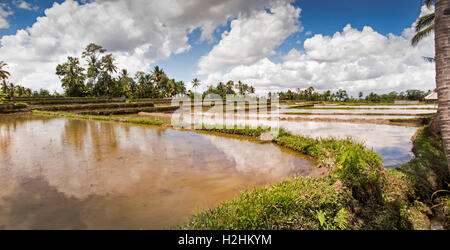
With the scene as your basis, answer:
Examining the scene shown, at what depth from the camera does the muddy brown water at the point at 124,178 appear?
12.1 ft

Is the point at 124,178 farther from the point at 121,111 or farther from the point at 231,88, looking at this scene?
the point at 231,88

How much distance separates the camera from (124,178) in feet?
17.8

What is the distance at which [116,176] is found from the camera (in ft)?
18.2

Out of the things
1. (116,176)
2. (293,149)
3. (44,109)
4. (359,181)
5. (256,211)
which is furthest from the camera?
(44,109)

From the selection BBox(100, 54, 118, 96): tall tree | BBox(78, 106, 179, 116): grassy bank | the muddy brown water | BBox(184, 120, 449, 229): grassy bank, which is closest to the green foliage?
BBox(184, 120, 449, 229): grassy bank

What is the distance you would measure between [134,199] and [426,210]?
6045 mm

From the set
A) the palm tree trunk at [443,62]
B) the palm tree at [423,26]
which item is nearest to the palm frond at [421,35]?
the palm tree at [423,26]

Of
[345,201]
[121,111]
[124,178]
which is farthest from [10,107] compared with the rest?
[345,201]

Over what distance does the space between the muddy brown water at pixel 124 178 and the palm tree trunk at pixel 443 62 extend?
354 centimetres

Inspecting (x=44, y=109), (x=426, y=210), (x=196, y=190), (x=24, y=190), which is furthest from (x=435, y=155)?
(x=44, y=109)

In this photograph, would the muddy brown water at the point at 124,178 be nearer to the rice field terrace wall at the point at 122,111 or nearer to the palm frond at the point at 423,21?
the palm frond at the point at 423,21

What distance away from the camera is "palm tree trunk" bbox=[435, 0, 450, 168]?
2482 mm

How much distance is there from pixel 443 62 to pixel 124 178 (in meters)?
6.33
